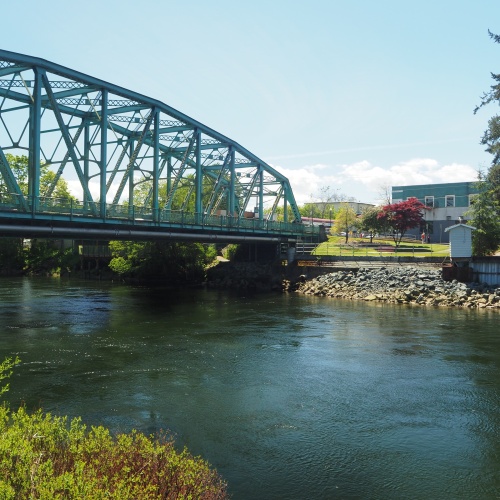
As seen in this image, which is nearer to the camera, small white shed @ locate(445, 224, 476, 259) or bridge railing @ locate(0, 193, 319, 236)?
bridge railing @ locate(0, 193, 319, 236)

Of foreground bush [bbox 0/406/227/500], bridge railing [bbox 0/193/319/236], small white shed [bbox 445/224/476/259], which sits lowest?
foreground bush [bbox 0/406/227/500]

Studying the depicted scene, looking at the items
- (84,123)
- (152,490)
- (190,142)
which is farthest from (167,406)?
(190,142)

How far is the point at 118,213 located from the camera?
1361 inches

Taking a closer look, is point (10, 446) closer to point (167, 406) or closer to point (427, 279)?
point (167, 406)

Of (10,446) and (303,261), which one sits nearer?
(10,446)

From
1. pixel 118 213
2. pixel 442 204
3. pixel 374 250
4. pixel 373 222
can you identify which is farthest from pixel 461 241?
pixel 442 204

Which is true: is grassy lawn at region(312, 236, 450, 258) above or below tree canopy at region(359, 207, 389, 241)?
below

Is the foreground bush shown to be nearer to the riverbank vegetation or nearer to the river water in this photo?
the riverbank vegetation

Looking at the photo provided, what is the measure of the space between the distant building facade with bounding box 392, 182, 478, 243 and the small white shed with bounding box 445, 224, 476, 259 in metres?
33.6

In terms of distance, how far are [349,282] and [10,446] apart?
40.4m

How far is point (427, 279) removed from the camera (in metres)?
41.6

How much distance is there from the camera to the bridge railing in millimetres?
27172

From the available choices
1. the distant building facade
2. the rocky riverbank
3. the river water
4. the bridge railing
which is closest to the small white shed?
the rocky riverbank

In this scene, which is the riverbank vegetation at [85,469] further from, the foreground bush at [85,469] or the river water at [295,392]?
the river water at [295,392]
